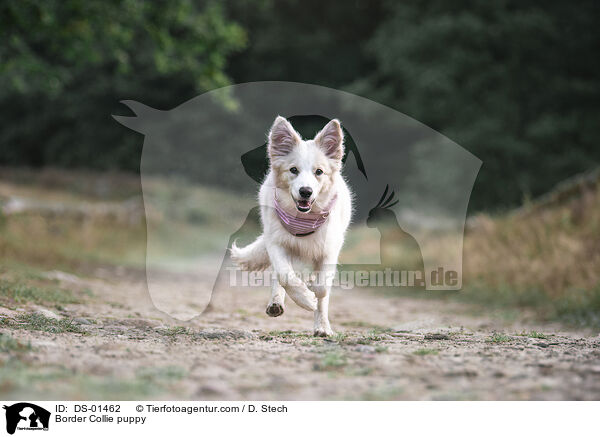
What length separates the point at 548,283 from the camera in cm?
696

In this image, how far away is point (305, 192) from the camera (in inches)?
153

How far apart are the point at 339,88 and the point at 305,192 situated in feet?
77.8

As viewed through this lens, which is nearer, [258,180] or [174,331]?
[174,331]

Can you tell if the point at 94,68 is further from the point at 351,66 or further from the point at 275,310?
the point at 275,310

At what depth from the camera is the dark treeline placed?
10.9m

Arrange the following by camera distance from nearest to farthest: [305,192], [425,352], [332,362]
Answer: [332,362] → [425,352] → [305,192]

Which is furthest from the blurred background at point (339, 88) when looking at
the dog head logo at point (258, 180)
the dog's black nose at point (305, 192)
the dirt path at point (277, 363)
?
the dog's black nose at point (305, 192)

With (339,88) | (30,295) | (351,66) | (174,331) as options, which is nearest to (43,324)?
Result: (174,331)

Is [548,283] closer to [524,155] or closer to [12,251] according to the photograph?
[12,251]

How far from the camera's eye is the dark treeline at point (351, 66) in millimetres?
10883

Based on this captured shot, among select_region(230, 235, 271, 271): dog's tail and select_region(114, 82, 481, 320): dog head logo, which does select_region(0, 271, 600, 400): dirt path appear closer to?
select_region(230, 235, 271, 271): dog's tail

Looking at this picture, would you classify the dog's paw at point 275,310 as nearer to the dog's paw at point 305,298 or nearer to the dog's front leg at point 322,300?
the dog's paw at point 305,298

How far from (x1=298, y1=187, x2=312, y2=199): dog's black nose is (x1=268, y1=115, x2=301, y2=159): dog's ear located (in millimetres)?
430
